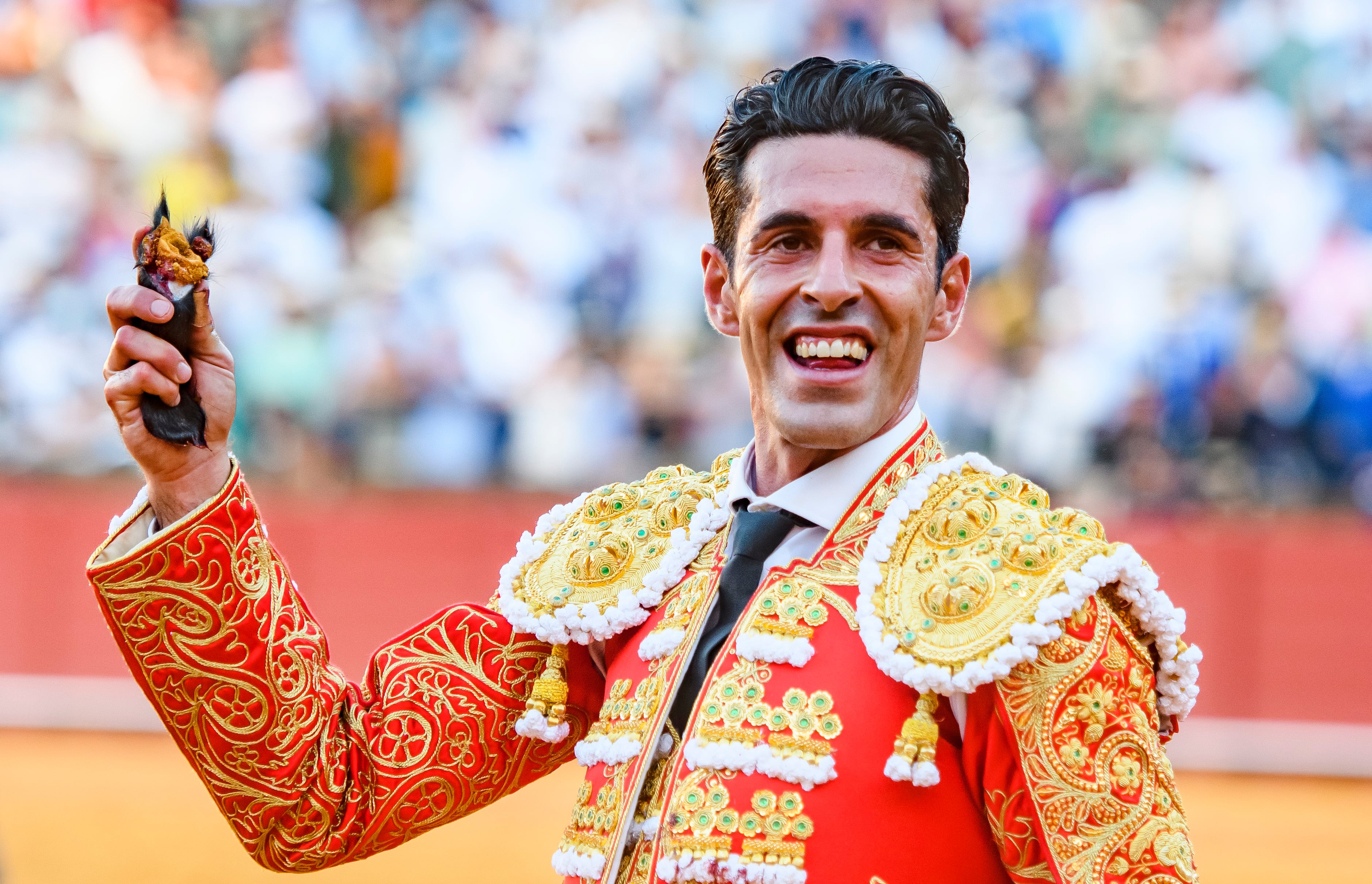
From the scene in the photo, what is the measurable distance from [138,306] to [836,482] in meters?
0.73

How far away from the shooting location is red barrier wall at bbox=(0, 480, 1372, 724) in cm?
654

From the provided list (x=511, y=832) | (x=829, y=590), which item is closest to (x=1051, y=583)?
(x=829, y=590)

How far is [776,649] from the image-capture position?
70.7 inches

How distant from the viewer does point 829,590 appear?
1.85 m

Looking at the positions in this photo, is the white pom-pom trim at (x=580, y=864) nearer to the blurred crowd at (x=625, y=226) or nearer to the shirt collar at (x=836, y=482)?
the shirt collar at (x=836, y=482)

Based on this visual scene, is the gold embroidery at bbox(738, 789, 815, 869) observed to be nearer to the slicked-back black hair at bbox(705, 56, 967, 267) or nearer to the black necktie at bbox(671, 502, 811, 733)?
the black necktie at bbox(671, 502, 811, 733)

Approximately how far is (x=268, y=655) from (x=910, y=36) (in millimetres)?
6284

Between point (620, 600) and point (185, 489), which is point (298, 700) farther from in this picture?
point (620, 600)

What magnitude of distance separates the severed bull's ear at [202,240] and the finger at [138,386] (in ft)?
0.41

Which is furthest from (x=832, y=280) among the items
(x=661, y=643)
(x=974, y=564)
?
(x=661, y=643)

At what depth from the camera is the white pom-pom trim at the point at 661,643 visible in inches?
75.2

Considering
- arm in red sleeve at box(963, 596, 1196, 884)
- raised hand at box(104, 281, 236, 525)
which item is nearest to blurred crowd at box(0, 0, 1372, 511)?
raised hand at box(104, 281, 236, 525)

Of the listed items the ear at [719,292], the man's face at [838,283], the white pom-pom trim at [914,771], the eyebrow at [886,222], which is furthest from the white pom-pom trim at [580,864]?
the eyebrow at [886,222]

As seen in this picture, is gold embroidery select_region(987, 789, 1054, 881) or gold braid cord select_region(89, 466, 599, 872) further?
gold braid cord select_region(89, 466, 599, 872)
